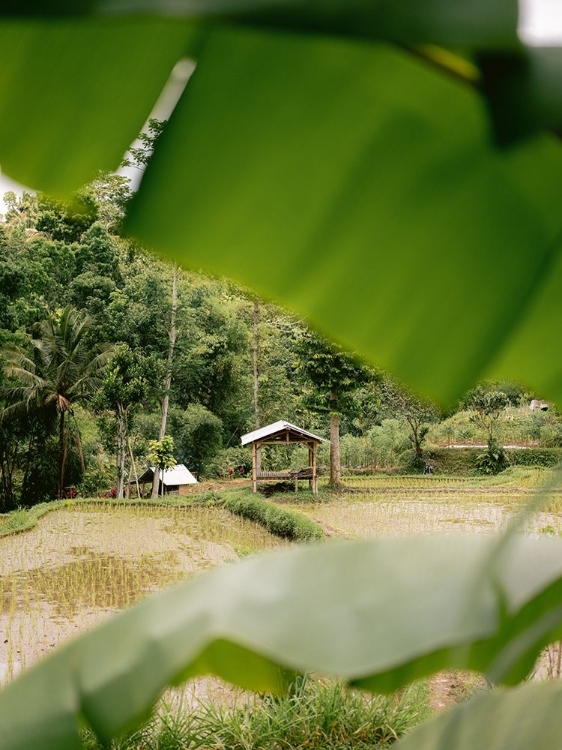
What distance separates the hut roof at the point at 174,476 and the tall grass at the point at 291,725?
8938mm

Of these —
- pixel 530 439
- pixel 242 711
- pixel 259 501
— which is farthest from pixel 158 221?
pixel 530 439

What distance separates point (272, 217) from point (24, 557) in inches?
310

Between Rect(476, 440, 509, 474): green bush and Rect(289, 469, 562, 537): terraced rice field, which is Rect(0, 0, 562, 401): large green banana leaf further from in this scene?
Rect(476, 440, 509, 474): green bush

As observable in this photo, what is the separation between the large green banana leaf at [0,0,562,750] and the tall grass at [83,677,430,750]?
258 centimetres

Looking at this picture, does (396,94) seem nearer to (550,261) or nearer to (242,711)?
(550,261)

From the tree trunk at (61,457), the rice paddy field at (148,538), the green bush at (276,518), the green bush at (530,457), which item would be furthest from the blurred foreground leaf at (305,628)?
the green bush at (530,457)

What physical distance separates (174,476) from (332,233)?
38.8 feet

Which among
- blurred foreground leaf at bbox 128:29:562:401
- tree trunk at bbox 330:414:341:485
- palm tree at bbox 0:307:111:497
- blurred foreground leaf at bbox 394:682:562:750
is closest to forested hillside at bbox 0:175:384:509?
palm tree at bbox 0:307:111:497

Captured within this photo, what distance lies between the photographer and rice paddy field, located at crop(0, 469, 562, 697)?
5.40 metres

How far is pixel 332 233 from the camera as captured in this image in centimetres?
22

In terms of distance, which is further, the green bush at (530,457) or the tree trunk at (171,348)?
the green bush at (530,457)

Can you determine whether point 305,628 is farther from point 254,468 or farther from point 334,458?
point 334,458

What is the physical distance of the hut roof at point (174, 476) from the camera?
11.6 metres

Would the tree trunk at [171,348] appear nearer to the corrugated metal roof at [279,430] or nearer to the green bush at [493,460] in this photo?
the corrugated metal roof at [279,430]
